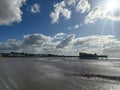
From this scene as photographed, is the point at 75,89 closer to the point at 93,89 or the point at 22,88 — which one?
the point at 93,89

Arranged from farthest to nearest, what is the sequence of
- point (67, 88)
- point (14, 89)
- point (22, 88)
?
point (67, 88) < point (22, 88) < point (14, 89)

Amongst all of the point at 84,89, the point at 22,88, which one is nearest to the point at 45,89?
the point at 22,88

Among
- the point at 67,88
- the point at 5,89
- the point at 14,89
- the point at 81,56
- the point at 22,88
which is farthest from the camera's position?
the point at 81,56

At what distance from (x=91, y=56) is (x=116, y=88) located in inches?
7078

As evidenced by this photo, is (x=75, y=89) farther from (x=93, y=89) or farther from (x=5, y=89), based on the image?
(x=5, y=89)

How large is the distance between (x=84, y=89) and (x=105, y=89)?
7.41ft

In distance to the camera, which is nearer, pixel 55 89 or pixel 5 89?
pixel 5 89

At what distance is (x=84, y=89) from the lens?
20797 mm

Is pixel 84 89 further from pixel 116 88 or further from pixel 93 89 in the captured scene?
pixel 116 88

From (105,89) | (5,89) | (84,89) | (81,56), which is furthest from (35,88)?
(81,56)

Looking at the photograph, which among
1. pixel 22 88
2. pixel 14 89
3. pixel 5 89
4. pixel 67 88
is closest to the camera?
pixel 5 89

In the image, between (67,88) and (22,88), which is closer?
(22,88)

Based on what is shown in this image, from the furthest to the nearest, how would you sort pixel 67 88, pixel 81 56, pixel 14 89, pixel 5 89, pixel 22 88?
pixel 81 56, pixel 67 88, pixel 22 88, pixel 14 89, pixel 5 89

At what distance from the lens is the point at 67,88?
2127 cm
